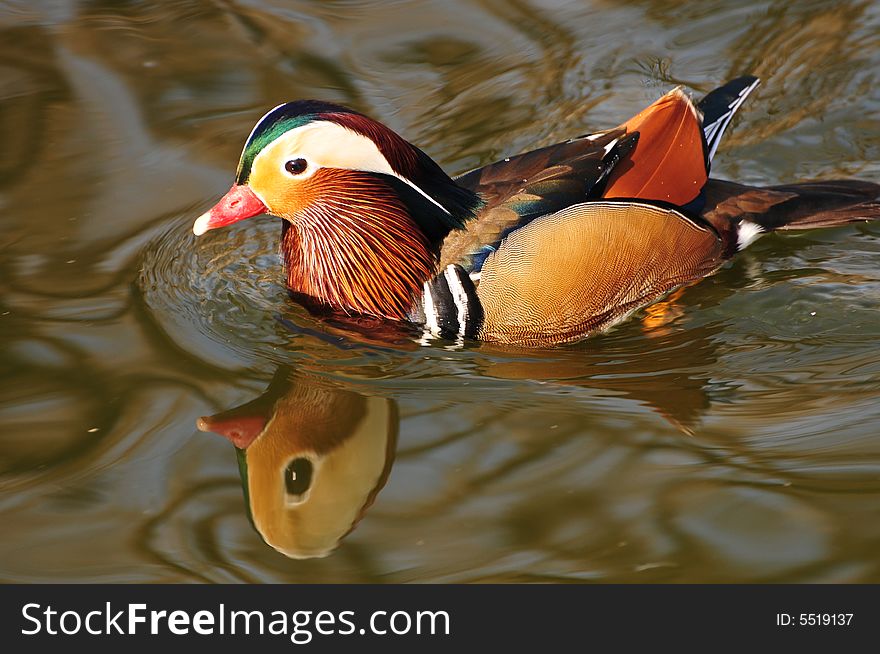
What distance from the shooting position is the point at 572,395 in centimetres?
441

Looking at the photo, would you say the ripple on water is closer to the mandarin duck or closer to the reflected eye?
the mandarin duck

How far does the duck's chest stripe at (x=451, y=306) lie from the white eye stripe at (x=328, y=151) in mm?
288

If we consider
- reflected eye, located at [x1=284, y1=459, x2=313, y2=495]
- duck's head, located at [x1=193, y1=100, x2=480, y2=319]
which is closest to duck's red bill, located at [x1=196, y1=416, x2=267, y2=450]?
reflected eye, located at [x1=284, y1=459, x2=313, y2=495]

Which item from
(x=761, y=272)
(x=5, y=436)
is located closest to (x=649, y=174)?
(x=761, y=272)

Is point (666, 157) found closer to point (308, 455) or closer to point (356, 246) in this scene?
point (356, 246)

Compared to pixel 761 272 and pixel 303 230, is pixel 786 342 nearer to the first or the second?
pixel 761 272

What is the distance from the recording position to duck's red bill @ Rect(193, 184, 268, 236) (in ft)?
15.8

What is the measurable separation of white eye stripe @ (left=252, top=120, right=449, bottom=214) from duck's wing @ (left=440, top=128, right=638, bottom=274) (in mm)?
186

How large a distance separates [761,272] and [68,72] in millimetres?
4251

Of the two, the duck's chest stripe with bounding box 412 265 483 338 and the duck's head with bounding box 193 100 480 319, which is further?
the duck's chest stripe with bounding box 412 265 483 338

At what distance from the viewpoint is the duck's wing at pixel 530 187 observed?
4.85 m

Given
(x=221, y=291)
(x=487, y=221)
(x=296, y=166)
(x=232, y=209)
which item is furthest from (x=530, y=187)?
(x=221, y=291)

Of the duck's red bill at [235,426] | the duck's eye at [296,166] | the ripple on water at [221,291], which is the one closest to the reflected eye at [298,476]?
the duck's red bill at [235,426]

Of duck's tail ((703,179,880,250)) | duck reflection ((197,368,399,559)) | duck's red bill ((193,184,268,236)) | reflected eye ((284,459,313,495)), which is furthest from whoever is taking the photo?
duck's tail ((703,179,880,250))
